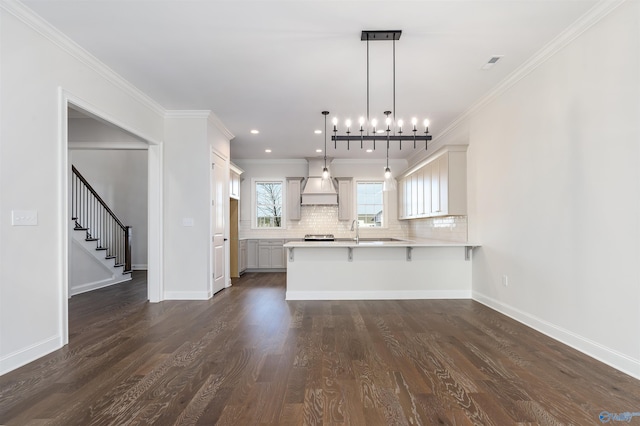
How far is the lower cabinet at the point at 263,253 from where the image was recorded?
27.8 feet

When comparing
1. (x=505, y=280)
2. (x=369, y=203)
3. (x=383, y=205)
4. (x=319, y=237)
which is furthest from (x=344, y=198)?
(x=505, y=280)

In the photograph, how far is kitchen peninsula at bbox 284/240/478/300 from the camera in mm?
5375

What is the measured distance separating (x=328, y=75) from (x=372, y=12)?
1230 millimetres

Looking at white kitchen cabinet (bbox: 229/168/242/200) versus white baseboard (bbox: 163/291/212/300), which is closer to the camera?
white baseboard (bbox: 163/291/212/300)

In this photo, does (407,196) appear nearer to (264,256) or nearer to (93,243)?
(264,256)

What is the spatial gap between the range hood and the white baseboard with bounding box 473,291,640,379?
4809 millimetres

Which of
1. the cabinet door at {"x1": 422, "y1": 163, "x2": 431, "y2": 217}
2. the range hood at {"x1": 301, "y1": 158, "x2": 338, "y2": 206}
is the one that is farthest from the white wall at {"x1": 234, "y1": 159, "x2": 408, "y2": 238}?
the cabinet door at {"x1": 422, "y1": 163, "x2": 431, "y2": 217}

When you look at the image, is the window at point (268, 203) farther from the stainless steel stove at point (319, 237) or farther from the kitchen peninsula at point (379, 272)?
the kitchen peninsula at point (379, 272)

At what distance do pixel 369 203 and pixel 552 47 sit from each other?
5.91 metres

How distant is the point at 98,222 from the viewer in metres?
7.12

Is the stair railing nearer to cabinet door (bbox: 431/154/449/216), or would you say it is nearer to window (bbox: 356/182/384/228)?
window (bbox: 356/182/384/228)

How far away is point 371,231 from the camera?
898 cm

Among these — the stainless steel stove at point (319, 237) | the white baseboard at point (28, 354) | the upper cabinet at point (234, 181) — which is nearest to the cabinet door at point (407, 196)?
the stainless steel stove at point (319, 237)

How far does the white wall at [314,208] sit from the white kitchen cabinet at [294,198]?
269 mm
